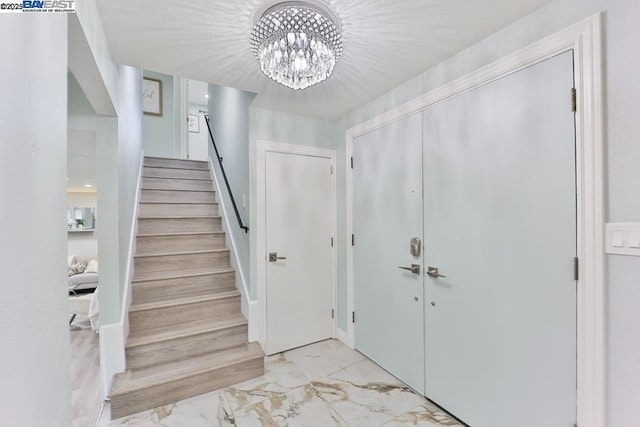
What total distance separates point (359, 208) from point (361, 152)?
0.52 m

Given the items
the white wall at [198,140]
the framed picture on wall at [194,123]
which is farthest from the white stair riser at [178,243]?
the framed picture on wall at [194,123]

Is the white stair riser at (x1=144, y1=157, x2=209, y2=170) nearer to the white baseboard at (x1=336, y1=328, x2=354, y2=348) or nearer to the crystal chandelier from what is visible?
the white baseboard at (x1=336, y1=328, x2=354, y2=348)

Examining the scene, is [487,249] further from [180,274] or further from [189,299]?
[180,274]

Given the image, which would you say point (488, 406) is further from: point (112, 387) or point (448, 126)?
point (112, 387)

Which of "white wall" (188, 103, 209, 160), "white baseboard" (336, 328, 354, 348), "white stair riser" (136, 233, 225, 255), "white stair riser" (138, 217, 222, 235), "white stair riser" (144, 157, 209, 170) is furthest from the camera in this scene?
"white wall" (188, 103, 209, 160)

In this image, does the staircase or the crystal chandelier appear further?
the staircase

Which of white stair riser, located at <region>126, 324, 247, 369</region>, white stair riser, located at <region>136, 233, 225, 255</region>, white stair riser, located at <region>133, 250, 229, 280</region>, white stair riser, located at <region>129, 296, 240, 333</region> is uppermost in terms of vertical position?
white stair riser, located at <region>136, 233, 225, 255</region>

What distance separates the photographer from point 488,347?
1.70 meters

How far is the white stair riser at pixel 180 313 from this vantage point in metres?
2.49

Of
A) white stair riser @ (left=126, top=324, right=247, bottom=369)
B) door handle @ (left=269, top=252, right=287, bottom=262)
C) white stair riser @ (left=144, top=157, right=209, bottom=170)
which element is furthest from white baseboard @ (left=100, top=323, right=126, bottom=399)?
white stair riser @ (left=144, top=157, right=209, bottom=170)

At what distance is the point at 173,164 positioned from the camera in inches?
184

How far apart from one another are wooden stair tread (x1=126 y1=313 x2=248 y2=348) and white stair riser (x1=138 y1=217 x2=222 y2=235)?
1.22m

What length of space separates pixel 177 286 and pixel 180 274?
0.12 meters

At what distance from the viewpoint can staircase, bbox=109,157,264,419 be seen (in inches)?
85.0
